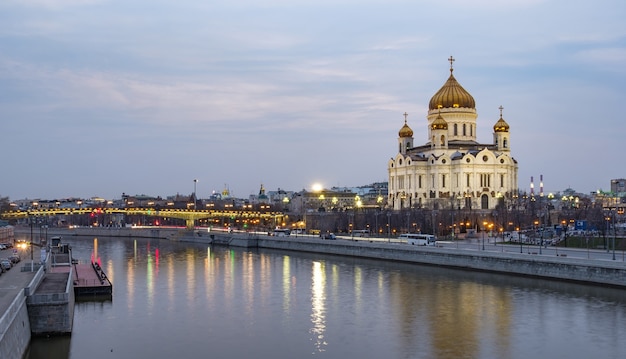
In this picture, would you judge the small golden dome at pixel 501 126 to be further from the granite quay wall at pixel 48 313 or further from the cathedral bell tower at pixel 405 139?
the granite quay wall at pixel 48 313

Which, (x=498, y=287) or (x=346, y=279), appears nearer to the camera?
(x=498, y=287)

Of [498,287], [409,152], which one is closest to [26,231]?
[409,152]

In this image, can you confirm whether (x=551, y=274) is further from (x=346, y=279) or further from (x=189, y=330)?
(x=189, y=330)

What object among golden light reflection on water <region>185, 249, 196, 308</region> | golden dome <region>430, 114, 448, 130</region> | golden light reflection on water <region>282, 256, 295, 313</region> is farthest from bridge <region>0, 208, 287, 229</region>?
golden light reflection on water <region>282, 256, 295, 313</region>

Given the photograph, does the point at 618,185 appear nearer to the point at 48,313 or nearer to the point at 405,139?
the point at 405,139

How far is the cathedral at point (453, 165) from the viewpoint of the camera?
83.1m

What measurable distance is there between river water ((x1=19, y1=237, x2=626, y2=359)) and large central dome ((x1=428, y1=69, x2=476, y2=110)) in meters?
46.0

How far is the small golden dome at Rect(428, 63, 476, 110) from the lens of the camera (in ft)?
286

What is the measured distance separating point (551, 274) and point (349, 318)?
13506mm

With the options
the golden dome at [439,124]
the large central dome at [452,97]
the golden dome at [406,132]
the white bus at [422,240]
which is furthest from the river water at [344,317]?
the golden dome at [406,132]

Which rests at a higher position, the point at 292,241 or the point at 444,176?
the point at 444,176

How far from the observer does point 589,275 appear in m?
35.1

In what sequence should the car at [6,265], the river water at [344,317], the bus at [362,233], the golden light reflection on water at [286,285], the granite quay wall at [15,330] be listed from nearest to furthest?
the granite quay wall at [15,330] < the river water at [344,317] < the golden light reflection on water at [286,285] < the car at [6,265] < the bus at [362,233]

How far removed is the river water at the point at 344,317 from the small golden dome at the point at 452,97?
46.0m
